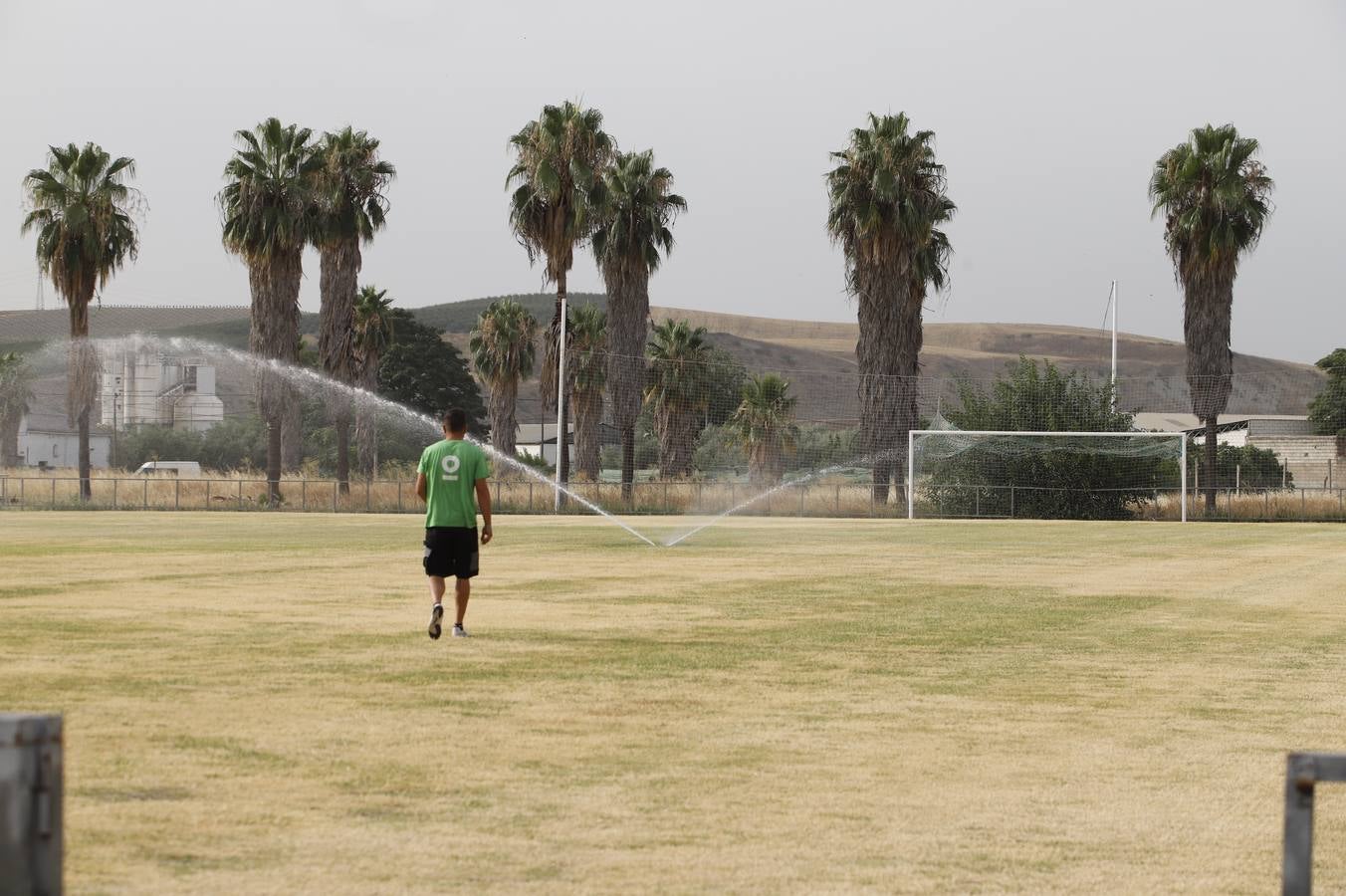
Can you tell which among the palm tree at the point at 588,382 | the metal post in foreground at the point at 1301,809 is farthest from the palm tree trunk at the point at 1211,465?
the metal post in foreground at the point at 1301,809

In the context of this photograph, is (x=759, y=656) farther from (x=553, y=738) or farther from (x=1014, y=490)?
(x=1014, y=490)

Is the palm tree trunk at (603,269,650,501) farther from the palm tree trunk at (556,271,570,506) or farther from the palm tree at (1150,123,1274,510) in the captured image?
the palm tree at (1150,123,1274,510)

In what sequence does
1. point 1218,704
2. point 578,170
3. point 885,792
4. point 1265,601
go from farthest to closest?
point 578,170 < point 1265,601 < point 1218,704 < point 885,792

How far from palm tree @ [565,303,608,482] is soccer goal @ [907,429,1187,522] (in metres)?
25.2

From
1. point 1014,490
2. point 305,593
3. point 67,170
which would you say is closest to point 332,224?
point 67,170

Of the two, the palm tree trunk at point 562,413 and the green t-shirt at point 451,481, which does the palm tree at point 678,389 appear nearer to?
the palm tree trunk at point 562,413

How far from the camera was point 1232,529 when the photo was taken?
50.2 meters

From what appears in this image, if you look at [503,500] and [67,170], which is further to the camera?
[67,170]

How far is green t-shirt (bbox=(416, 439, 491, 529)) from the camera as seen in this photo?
15148mm

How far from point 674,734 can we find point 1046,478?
177 ft

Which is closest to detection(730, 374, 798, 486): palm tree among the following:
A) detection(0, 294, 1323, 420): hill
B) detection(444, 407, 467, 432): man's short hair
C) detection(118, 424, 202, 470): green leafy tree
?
detection(118, 424, 202, 470): green leafy tree

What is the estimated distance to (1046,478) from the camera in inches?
2466

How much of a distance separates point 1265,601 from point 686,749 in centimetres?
1389

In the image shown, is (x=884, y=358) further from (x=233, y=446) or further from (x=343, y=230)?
(x=233, y=446)
